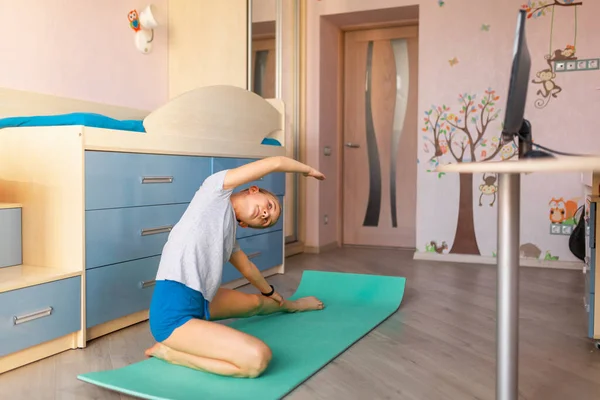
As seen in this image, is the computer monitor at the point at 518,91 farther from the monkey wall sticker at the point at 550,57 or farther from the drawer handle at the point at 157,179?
the monkey wall sticker at the point at 550,57

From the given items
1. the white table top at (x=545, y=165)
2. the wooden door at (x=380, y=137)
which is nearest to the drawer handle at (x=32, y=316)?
the white table top at (x=545, y=165)

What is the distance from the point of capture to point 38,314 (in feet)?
6.07

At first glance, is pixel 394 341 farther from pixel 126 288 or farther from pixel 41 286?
pixel 41 286

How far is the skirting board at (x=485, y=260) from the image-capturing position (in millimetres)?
3825

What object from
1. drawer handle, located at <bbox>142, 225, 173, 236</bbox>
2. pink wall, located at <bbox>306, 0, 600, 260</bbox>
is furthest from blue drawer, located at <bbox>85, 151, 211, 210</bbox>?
pink wall, located at <bbox>306, 0, 600, 260</bbox>

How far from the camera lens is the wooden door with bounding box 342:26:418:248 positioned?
4750 millimetres

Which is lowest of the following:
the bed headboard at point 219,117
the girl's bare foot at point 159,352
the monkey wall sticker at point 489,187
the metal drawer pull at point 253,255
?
the girl's bare foot at point 159,352

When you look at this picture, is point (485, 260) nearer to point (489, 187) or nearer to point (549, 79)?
point (489, 187)

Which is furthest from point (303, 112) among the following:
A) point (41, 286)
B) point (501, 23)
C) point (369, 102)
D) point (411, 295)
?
point (41, 286)

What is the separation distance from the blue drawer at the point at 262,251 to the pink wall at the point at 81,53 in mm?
1141

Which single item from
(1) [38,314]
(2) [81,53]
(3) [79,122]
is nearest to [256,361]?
(1) [38,314]

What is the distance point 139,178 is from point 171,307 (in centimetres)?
71

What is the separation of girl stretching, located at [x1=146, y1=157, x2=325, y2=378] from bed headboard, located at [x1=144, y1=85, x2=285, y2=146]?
67 cm

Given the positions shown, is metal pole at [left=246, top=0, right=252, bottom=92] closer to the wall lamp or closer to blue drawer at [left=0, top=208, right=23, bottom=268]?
the wall lamp
